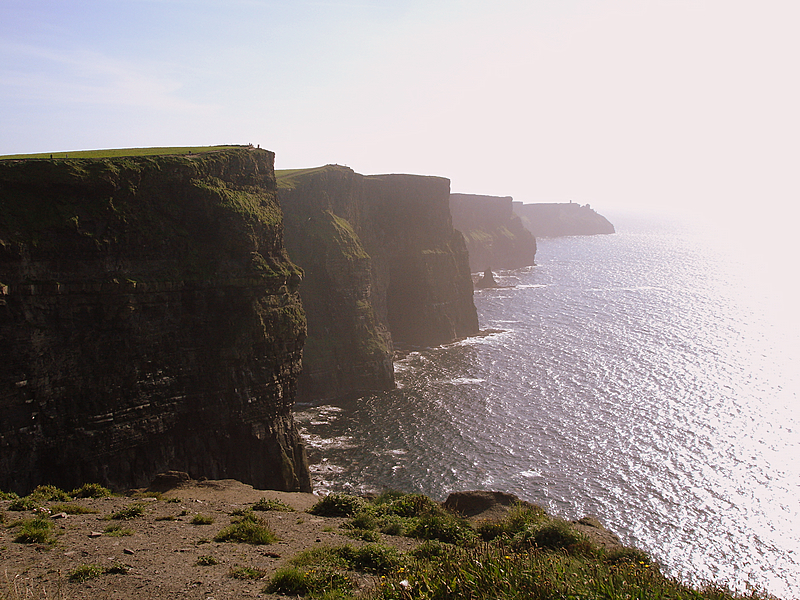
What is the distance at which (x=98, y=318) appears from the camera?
3519cm

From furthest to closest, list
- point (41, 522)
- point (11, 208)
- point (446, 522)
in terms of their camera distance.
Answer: point (11, 208) < point (446, 522) < point (41, 522)

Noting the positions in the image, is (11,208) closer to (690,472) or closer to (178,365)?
(178,365)

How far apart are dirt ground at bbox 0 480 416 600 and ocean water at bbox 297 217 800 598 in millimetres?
14404

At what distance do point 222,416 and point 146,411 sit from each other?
539 centimetres

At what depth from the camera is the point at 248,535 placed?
68.9 feet

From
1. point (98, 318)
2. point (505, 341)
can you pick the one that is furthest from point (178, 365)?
point (505, 341)

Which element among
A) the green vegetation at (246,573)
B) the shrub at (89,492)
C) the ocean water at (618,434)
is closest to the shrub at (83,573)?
the green vegetation at (246,573)

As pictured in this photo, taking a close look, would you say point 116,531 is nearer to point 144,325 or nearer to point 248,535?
point 248,535

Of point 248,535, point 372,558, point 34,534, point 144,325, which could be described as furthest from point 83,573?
point 144,325

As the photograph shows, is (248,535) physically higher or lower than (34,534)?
lower

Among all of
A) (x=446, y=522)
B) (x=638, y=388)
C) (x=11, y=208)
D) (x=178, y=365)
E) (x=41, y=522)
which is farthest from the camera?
(x=638, y=388)

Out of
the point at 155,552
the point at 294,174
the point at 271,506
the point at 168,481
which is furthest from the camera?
the point at 294,174

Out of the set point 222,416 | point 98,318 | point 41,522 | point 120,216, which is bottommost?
point 222,416

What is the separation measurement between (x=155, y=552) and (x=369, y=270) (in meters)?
67.6
